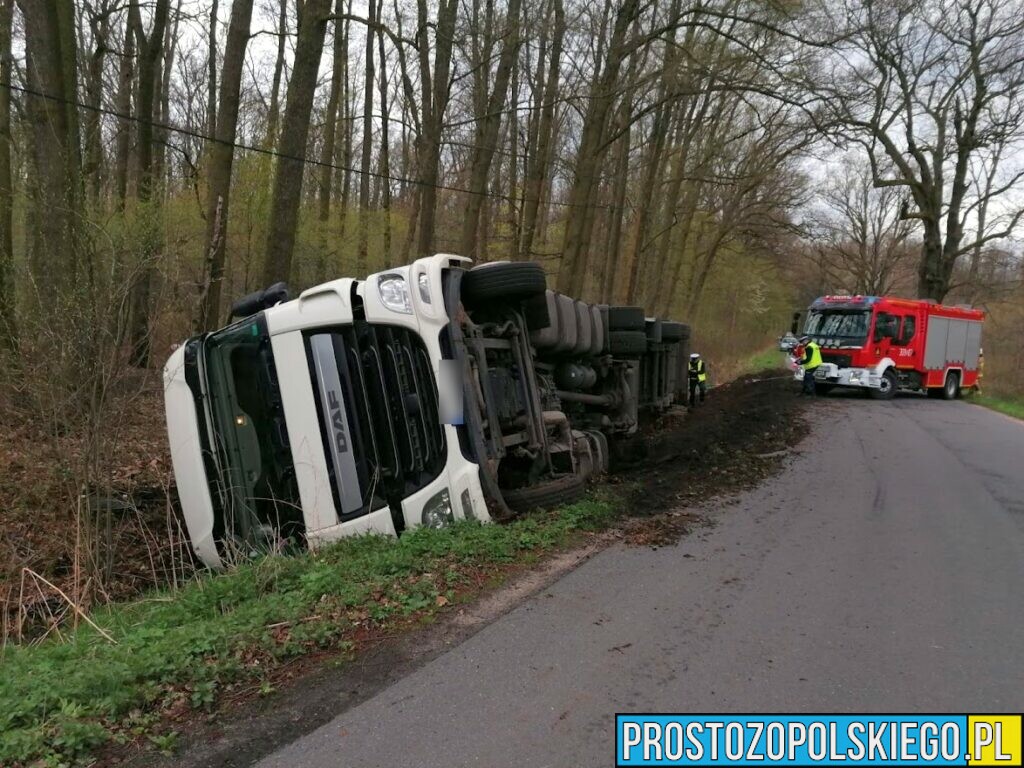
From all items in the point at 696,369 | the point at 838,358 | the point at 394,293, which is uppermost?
the point at 394,293

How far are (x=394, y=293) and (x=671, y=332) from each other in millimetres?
7550

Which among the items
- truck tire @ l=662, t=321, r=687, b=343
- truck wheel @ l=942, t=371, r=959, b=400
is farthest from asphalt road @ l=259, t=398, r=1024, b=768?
truck wheel @ l=942, t=371, r=959, b=400

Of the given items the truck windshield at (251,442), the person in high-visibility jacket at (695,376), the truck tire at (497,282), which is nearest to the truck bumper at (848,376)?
the person in high-visibility jacket at (695,376)

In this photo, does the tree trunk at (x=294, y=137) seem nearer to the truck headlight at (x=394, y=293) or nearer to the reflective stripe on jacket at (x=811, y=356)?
the truck headlight at (x=394, y=293)

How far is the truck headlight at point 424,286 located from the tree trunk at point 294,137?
534 cm

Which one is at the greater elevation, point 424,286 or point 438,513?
point 424,286

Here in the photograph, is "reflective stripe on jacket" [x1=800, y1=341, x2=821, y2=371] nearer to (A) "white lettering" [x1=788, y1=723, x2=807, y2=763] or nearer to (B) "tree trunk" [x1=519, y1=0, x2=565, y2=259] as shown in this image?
(B) "tree trunk" [x1=519, y1=0, x2=565, y2=259]

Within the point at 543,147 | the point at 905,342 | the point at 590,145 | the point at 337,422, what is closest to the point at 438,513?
the point at 337,422

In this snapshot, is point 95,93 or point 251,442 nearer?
point 251,442

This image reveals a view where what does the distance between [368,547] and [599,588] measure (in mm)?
1511

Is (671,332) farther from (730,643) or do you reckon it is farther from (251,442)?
(730,643)

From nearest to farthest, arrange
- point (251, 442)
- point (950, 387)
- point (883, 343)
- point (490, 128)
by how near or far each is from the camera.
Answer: point (251, 442) < point (490, 128) < point (883, 343) < point (950, 387)

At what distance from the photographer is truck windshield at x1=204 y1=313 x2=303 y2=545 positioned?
496 centimetres

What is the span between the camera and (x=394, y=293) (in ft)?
16.0
